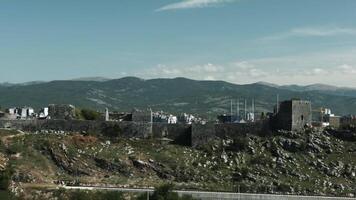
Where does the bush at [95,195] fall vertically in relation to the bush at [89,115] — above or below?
below

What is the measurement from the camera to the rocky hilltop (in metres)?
71.8

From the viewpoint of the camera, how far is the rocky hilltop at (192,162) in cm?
7181

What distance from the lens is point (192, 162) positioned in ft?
255

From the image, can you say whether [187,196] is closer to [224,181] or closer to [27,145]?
[224,181]

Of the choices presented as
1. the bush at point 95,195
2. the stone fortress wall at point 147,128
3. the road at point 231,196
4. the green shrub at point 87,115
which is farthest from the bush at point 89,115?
the bush at point 95,195

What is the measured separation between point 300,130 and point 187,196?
29348mm

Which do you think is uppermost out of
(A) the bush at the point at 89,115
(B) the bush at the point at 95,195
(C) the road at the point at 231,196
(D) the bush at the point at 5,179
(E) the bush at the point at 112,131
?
(A) the bush at the point at 89,115

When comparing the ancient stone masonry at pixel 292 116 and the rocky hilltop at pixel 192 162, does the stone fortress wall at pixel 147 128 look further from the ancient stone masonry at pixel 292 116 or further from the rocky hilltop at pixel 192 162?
the rocky hilltop at pixel 192 162

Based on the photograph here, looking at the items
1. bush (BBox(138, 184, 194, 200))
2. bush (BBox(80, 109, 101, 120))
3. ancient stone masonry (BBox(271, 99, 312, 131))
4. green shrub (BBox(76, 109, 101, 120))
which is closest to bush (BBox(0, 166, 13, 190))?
bush (BBox(138, 184, 194, 200))

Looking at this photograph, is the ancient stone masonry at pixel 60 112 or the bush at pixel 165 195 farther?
the ancient stone masonry at pixel 60 112

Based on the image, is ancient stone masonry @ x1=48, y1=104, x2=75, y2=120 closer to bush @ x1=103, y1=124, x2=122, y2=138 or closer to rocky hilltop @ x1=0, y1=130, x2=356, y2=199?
bush @ x1=103, y1=124, x2=122, y2=138

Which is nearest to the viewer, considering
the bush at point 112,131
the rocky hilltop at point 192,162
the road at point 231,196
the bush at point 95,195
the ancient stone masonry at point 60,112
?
the bush at point 95,195

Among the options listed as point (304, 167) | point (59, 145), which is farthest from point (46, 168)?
point (304, 167)

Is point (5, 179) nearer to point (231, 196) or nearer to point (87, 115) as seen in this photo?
point (231, 196)
